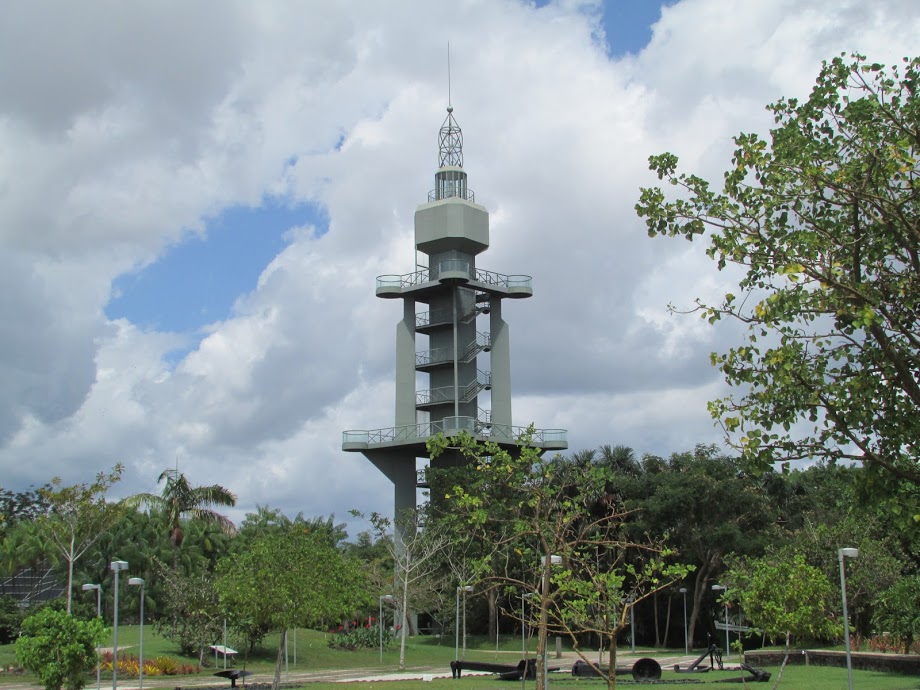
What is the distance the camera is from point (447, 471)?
52.7 m

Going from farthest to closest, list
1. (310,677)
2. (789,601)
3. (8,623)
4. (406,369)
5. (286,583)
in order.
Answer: (406,369), (8,623), (310,677), (286,583), (789,601)

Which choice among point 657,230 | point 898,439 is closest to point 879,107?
point 657,230

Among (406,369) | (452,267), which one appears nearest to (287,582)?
(406,369)

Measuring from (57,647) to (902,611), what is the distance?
2058 cm

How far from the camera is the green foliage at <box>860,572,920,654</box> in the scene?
952 inches

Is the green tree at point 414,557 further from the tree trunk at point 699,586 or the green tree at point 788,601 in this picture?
the green tree at point 788,601

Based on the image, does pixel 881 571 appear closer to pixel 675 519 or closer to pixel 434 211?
pixel 675 519

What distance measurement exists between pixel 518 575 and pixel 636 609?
33.3 feet

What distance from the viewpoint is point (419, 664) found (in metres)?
42.4

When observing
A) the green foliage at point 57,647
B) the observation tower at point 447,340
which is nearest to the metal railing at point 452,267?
the observation tower at point 447,340

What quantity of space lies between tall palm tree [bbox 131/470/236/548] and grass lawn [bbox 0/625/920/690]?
504cm

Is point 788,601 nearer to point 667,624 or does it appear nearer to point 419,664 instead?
point 419,664

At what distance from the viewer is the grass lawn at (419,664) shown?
26.6 m

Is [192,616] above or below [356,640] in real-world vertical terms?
above
